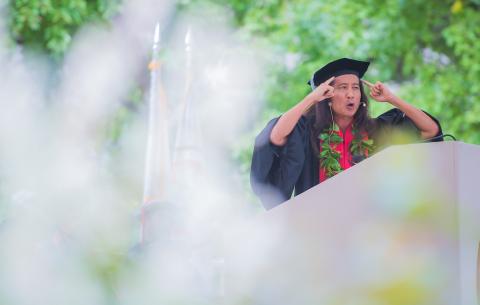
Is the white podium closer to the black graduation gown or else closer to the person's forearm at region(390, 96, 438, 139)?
the black graduation gown

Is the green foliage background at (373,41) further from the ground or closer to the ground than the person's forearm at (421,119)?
further from the ground

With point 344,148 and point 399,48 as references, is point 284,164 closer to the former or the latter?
point 344,148

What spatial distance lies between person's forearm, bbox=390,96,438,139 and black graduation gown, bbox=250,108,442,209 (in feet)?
0.09

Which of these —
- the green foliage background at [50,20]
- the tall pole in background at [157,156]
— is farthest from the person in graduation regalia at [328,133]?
the green foliage background at [50,20]

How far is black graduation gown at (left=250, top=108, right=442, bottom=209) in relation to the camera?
3.49 metres

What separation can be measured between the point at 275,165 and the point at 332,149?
0.23 metres

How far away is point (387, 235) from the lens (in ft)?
8.30

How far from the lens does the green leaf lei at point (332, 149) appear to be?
3607 mm

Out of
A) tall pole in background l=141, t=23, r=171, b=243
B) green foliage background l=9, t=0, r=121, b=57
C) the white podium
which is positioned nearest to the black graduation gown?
the white podium

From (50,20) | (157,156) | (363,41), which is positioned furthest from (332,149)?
(50,20)

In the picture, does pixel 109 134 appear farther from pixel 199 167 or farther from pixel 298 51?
pixel 199 167

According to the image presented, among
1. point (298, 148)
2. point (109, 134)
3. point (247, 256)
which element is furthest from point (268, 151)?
→ point (109, 134)

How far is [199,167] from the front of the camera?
653cm

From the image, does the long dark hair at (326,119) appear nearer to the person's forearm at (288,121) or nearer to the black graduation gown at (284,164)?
the black graduation gown at (284,164)
